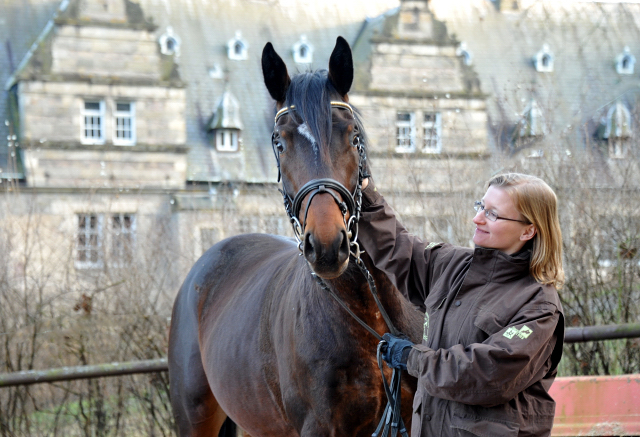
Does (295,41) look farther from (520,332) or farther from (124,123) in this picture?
(520,332)

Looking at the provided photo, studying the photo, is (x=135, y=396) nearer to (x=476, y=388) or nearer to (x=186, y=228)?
(x=186, y=228)

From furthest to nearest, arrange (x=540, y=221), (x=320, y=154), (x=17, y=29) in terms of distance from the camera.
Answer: (x=17, y=29) → (x=320, y=154) → (x=540, y=221)

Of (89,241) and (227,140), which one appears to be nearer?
(89,241)

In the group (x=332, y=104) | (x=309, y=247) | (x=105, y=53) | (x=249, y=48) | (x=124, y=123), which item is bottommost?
(x=309, y=247)

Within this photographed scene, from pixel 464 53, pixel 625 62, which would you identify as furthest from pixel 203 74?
pixel 625 62

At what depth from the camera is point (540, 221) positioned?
2291 mm

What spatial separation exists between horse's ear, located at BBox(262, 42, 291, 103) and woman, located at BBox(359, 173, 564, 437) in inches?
40.4

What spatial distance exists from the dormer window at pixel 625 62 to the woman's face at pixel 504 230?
26.1 metres

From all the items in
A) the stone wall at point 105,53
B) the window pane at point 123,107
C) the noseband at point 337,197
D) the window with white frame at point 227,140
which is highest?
the stone wall at point 105,53

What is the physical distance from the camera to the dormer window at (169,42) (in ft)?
76.2

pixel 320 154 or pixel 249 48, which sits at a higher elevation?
pixel 249 48

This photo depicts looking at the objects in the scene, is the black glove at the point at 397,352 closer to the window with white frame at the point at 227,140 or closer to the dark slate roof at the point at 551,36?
the window with white frame at the point at 227,140

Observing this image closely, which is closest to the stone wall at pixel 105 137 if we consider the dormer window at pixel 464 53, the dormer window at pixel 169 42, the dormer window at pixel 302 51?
the dormer window at pixel 169 42

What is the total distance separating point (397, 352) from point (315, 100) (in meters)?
1.03
